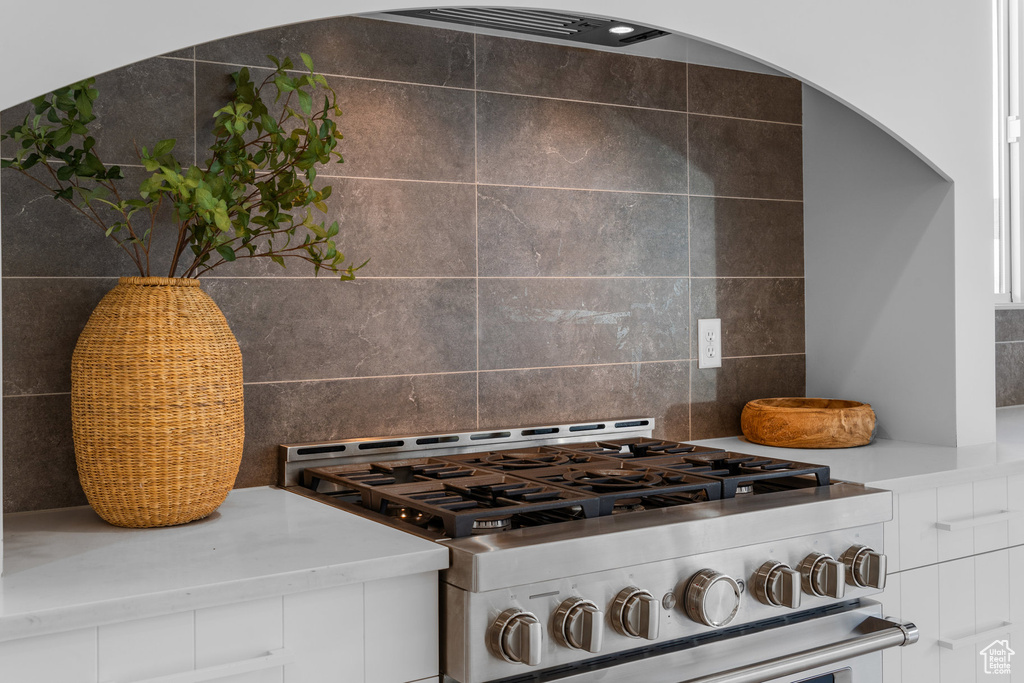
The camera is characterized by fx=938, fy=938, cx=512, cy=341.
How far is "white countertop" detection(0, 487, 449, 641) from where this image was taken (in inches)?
42.1

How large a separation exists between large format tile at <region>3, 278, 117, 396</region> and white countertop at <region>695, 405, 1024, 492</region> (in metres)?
1.37

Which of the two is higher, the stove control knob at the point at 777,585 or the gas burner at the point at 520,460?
the gas burner at the point at 520,460

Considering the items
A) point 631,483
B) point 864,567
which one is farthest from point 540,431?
point 864,567

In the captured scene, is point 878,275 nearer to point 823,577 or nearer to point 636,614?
point 823,577

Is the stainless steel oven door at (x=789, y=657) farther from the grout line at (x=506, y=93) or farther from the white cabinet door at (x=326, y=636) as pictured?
the grout line at (x=506, y=93)

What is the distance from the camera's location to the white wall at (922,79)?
173 cm

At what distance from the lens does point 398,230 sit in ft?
6.10

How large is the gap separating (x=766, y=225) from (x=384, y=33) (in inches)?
42.9

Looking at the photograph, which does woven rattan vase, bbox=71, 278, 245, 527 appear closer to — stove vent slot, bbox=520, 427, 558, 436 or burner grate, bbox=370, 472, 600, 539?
burner grate, bbox=370, 472, 600, 539

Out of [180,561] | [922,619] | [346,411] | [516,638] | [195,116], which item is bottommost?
[922,619]

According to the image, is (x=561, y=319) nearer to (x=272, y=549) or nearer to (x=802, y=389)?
(x=802, y=389)

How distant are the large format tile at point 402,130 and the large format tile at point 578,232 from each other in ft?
0.37

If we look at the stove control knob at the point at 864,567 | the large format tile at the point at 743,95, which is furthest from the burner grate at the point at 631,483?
the large format tile at the point at 743,95

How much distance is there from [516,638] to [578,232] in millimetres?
1075
